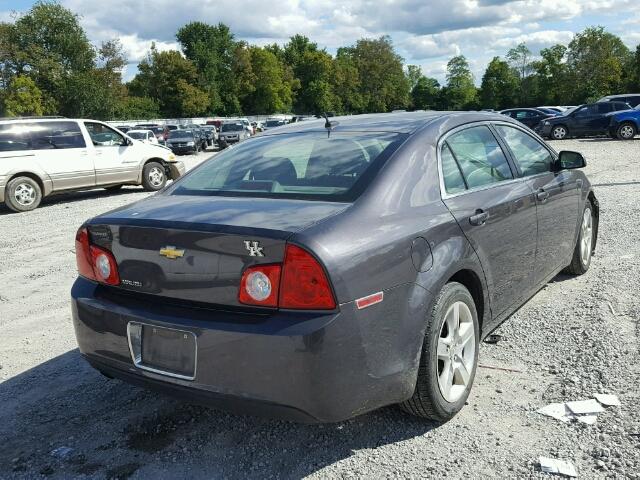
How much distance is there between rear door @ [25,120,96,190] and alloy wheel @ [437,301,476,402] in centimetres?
1145

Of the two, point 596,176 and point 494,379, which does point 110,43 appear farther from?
point 494,379

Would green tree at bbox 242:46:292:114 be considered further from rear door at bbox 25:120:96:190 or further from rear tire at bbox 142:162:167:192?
rear door at bbox 25:120:96:190

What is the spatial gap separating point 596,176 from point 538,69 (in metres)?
82.6

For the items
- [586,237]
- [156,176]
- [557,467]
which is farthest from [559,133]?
[557,467]

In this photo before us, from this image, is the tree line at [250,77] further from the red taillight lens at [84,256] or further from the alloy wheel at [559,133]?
the red taillight lens at [84,256]

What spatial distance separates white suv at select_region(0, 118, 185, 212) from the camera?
1221 cm

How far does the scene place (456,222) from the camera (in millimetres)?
3287

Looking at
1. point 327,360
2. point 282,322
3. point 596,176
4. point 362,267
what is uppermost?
point 362,267

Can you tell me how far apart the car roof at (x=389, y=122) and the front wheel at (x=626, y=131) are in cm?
2390

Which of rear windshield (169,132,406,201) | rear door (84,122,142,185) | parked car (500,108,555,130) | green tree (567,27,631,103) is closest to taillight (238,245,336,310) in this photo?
rear windshield (169,132,406,201)

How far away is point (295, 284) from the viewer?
100.0 inches

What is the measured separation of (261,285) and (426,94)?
141828mm

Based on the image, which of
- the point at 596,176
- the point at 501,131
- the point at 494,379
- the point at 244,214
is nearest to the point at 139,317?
the point at 244,214

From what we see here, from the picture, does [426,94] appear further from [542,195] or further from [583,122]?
[542,195]
